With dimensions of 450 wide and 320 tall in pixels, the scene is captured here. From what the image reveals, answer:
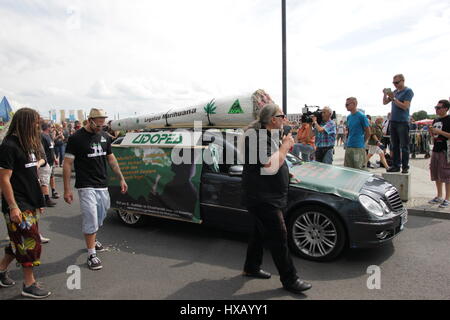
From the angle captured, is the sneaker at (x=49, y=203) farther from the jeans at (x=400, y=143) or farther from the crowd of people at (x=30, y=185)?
the jeans at (x=400, y=143)

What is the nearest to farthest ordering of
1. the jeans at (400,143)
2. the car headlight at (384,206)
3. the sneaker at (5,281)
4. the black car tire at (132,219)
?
1. the sneaker at (5,281)
2. the car headlight at (384,206)
3. the black car tire at (132,219)
4. the jeans at (400,143)

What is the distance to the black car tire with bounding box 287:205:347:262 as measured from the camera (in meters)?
3.57

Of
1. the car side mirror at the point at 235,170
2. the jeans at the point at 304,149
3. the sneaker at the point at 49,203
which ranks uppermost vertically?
the jeans at the point at 304,149

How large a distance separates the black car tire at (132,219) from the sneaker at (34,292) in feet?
6.45

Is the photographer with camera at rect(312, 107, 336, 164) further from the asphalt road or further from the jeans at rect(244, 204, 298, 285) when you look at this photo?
the jeans at rect(244, 204, 298, 285)

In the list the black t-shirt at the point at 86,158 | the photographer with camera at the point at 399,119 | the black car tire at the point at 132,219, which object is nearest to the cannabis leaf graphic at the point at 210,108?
the black t-shirt at the point at 86,158

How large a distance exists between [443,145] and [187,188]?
179 inches

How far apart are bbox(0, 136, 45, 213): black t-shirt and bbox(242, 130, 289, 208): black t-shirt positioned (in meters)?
2.05

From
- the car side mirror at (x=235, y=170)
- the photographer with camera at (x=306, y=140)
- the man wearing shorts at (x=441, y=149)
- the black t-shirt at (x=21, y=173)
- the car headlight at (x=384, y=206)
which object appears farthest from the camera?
the photographer with camera at (x=306, y=140)

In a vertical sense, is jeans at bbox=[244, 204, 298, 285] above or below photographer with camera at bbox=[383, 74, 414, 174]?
below

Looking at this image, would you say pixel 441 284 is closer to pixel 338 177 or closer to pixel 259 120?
pixel 338 177

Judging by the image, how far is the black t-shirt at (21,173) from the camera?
2.86 m

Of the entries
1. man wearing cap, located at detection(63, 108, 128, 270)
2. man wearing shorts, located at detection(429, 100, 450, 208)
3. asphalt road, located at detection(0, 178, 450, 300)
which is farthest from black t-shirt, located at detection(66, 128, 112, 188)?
man wearing shorts, located at detection(429, 100, 450, 208)

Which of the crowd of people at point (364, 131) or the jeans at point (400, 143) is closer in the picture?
the crowd of people at point (364, 131)
